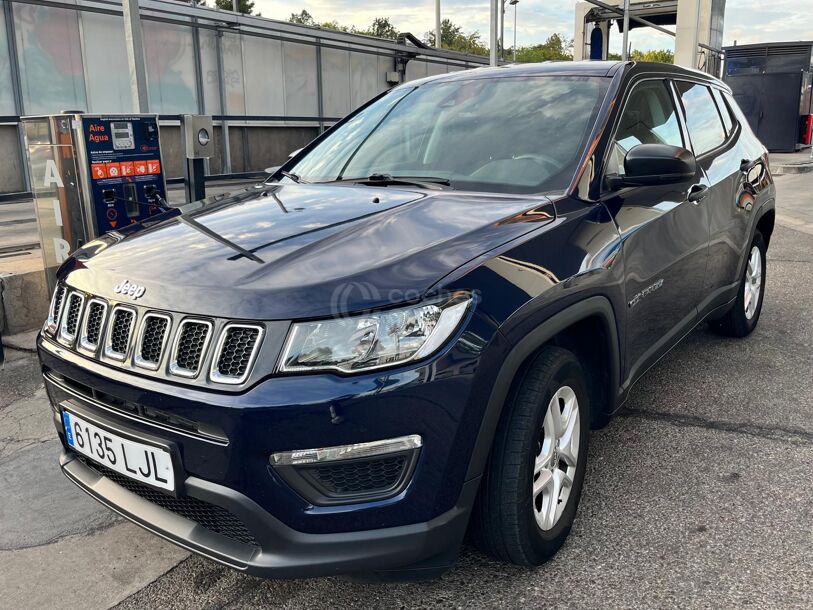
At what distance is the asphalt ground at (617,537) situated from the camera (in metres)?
2.33

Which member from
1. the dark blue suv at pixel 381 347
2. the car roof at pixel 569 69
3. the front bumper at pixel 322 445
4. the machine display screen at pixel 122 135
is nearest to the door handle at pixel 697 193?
the dark blue suv at pixel 381 347

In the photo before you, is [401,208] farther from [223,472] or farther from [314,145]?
[314,145]

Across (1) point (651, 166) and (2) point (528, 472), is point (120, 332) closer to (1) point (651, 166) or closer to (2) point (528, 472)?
(2) point (528, 472)

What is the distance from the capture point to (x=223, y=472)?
1.89 m

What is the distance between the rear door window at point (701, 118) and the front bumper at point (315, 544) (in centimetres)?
259

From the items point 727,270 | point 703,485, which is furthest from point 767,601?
point 727,270

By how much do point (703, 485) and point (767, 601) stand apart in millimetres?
749

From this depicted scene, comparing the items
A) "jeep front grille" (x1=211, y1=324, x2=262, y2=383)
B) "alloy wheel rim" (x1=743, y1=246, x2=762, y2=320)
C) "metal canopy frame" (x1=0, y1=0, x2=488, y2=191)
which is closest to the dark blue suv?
"jeep front grille" (x1=211, y1=324, x2=262, y2=383)

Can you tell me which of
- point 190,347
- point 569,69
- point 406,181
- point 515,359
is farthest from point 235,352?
point 569,69

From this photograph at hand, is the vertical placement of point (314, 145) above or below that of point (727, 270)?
above

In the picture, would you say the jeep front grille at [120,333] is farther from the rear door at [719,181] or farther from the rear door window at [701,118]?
the rear door window at [701,118]

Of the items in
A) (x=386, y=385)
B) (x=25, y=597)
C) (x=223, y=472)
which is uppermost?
(x=386, y=385)

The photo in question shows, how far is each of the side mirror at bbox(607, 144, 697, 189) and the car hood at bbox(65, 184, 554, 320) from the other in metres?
0.44

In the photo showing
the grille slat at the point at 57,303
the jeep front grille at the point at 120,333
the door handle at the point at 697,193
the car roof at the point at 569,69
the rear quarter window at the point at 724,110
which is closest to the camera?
the jeep front grille at the point at 120,333
